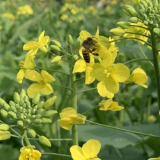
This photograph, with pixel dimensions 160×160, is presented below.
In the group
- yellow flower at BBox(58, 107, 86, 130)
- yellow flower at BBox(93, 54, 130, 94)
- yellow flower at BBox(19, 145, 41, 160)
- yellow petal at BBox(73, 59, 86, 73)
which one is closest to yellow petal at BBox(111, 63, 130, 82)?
yellow flower at BBox(93, 54, 130, 94)

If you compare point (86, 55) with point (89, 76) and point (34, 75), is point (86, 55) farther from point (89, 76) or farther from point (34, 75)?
point (34, 75)

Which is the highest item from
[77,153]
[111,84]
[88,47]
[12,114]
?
[88,47]

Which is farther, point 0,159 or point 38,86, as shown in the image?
point 0,159

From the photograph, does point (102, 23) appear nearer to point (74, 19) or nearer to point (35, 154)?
point (74, 19)

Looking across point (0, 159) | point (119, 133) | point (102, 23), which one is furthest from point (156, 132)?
point (102, 23)

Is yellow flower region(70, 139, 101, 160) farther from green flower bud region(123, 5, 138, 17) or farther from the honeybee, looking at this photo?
green flower bud region(123, 5, 138, 17)

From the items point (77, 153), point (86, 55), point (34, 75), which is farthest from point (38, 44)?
point (77, 153)

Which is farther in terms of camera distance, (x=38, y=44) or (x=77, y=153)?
(x=38, y=44)
